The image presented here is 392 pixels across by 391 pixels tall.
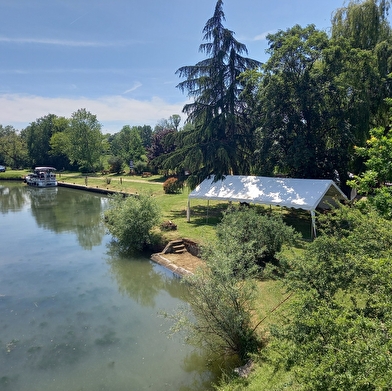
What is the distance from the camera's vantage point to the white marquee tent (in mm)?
13227

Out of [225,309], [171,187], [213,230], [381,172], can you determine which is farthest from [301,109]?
[171,187]

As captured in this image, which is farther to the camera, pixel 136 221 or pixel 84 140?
pixel 84 140

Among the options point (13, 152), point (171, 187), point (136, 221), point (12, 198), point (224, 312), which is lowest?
point (12, 198)

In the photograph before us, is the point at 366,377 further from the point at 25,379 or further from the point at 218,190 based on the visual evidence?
the point at 218,190

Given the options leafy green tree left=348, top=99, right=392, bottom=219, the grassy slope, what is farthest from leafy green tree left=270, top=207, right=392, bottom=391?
leafy green tree left=348, top=99, right=392, bottom=219

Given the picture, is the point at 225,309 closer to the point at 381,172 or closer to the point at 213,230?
the point at 381,172

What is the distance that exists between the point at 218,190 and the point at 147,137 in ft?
268

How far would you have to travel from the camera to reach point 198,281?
7.34 metres

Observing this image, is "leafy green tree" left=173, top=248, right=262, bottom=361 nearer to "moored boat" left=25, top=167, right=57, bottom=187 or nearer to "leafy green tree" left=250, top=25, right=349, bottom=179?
"leafy green tree" left=250, top=25, right=349, bottom=179

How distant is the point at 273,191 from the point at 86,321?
9.77m

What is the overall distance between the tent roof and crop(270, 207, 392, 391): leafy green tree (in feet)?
17.4

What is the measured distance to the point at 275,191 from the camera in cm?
1466

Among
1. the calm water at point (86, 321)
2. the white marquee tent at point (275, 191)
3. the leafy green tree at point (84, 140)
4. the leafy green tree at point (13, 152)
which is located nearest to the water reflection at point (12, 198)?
the leafy green tree at point (84, 140)

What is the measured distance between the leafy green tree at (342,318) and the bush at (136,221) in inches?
357
